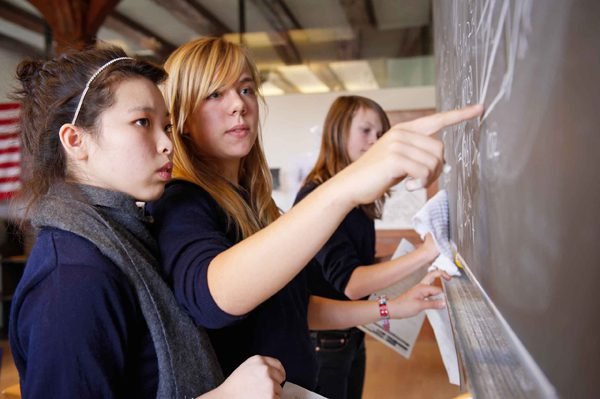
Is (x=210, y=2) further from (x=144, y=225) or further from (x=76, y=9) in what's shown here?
(x=144, y=225)

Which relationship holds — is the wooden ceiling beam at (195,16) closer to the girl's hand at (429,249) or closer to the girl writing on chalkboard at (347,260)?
the girl writing on chalkboard at (347,260)

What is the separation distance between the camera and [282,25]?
6602 mm

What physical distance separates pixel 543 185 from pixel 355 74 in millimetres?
5784

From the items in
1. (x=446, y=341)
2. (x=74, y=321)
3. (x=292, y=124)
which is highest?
(x=292, y=124)

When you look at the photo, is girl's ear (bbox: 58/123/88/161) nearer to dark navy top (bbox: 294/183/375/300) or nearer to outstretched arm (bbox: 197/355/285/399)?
outstretched arm (bbox: 197/355/285/399)

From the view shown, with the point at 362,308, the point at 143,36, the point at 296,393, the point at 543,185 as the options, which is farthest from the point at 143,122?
the point at 143,36

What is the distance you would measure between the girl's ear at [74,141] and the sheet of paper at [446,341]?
3.42ft

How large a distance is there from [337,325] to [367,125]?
33.3 inches

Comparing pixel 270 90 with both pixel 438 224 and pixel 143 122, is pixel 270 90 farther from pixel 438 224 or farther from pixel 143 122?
pixel 143 122

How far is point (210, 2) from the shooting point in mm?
6453

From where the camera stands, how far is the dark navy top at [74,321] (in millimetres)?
744

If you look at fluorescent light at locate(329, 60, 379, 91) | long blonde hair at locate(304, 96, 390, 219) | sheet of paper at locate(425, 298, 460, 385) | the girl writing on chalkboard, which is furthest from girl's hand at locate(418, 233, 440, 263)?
fluorescent light at locate(329, 60, 379, 91)

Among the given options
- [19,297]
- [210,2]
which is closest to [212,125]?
[19,297]

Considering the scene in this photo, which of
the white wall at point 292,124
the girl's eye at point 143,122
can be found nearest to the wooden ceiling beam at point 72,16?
the white wall at point 292,124
